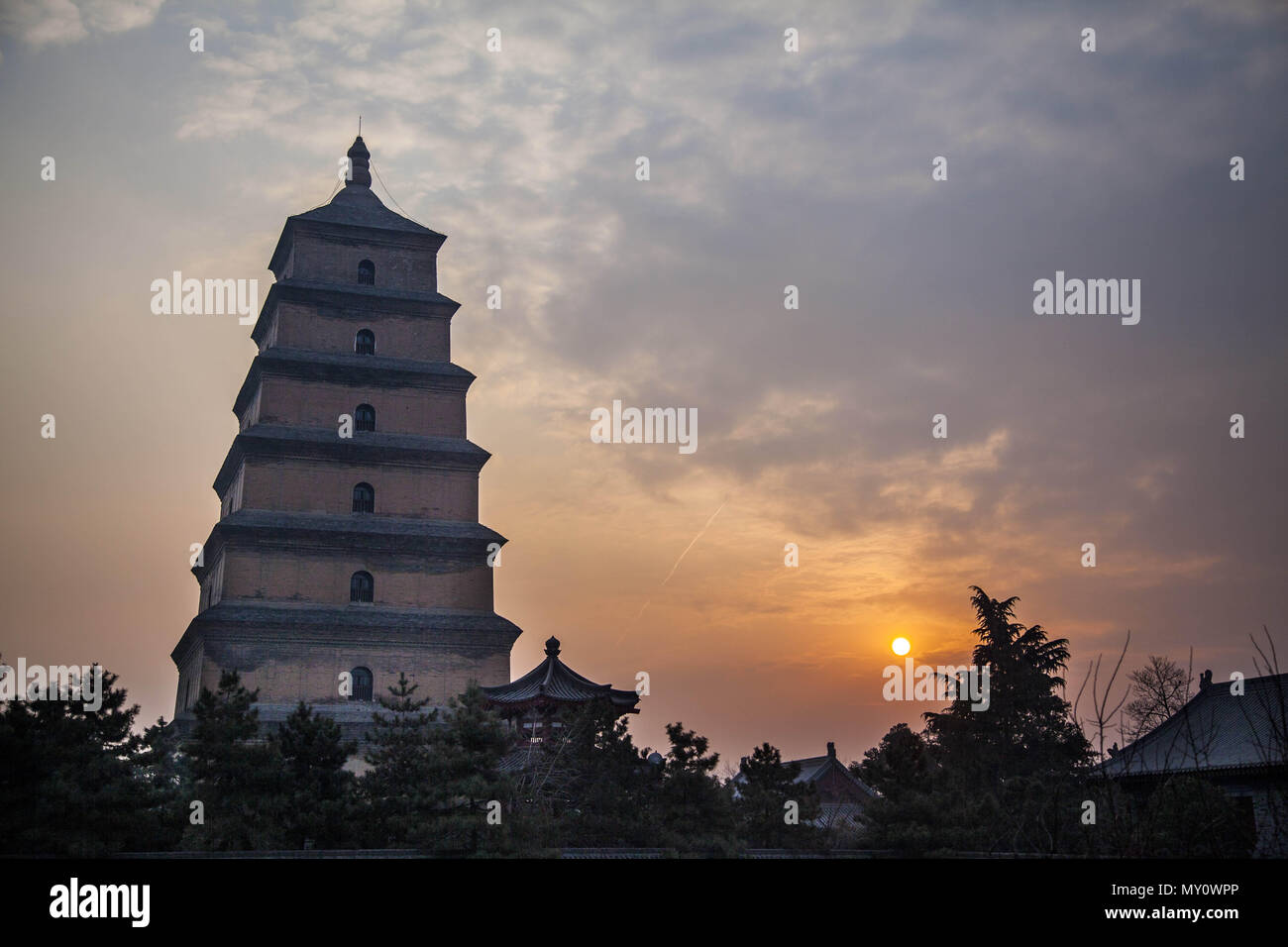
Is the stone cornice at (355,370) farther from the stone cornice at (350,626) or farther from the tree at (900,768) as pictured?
the tree at (900,768)

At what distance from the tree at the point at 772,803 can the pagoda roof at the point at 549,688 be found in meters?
3.77

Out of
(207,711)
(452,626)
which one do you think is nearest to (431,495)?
(452,626)

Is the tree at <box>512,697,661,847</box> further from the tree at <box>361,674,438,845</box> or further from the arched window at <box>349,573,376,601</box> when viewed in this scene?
the arched window at <box>349,573,376,601</box>

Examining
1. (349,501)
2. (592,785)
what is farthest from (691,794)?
(349,501)

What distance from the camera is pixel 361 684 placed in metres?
26.9

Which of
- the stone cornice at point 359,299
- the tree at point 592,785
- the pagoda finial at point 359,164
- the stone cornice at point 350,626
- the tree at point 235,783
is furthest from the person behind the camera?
Result: the pagoda finial at point 359,164

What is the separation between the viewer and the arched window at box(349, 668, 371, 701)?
2677 cm

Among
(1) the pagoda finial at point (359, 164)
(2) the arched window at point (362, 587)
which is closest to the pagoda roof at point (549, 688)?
(2) the arched window at point (362, 587)

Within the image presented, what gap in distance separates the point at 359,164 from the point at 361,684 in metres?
15.9

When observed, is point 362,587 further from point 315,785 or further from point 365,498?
point 315,785

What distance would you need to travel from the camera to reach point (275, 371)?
2917 cm

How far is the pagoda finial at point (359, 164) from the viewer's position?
109 feet
